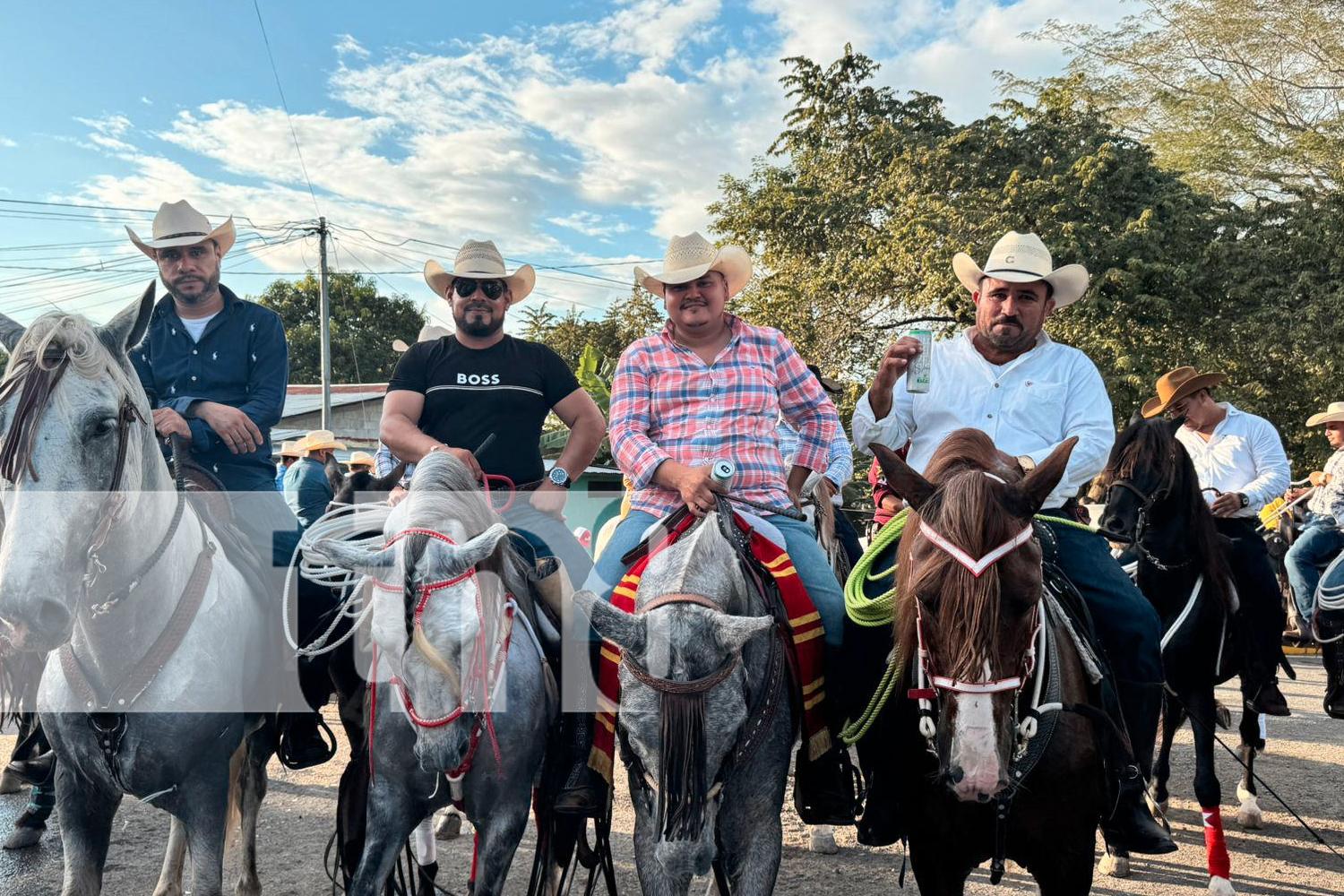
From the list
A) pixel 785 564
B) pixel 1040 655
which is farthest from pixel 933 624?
pixel 785 564

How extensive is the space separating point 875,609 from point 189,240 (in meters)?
3.54

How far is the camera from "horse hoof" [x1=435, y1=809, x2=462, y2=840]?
5.71 metres

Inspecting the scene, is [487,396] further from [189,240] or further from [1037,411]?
[1037,411]

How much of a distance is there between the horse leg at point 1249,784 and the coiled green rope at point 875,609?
3.36 metres

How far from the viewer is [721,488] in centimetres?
351

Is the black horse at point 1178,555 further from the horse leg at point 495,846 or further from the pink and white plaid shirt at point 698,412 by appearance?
the horse leg at point 495,846

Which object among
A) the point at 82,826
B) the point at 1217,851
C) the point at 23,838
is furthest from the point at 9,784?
the point at 1217,851

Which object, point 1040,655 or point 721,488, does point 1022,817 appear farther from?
point 721,488

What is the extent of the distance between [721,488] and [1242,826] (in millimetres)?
4601

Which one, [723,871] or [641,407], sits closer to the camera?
[723,871]

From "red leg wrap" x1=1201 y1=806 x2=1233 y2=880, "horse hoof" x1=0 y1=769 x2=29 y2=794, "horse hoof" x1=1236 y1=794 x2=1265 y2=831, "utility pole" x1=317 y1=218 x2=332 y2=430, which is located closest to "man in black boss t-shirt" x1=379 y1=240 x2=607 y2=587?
"red leg wrap" x1=1201 y1=806 x2=1233 y2=880

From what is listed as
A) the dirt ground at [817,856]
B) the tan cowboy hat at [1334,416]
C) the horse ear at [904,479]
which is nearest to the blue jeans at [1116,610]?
the horse ear at [904,479]

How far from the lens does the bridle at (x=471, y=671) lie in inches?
121

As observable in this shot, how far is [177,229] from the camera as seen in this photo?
446cm
